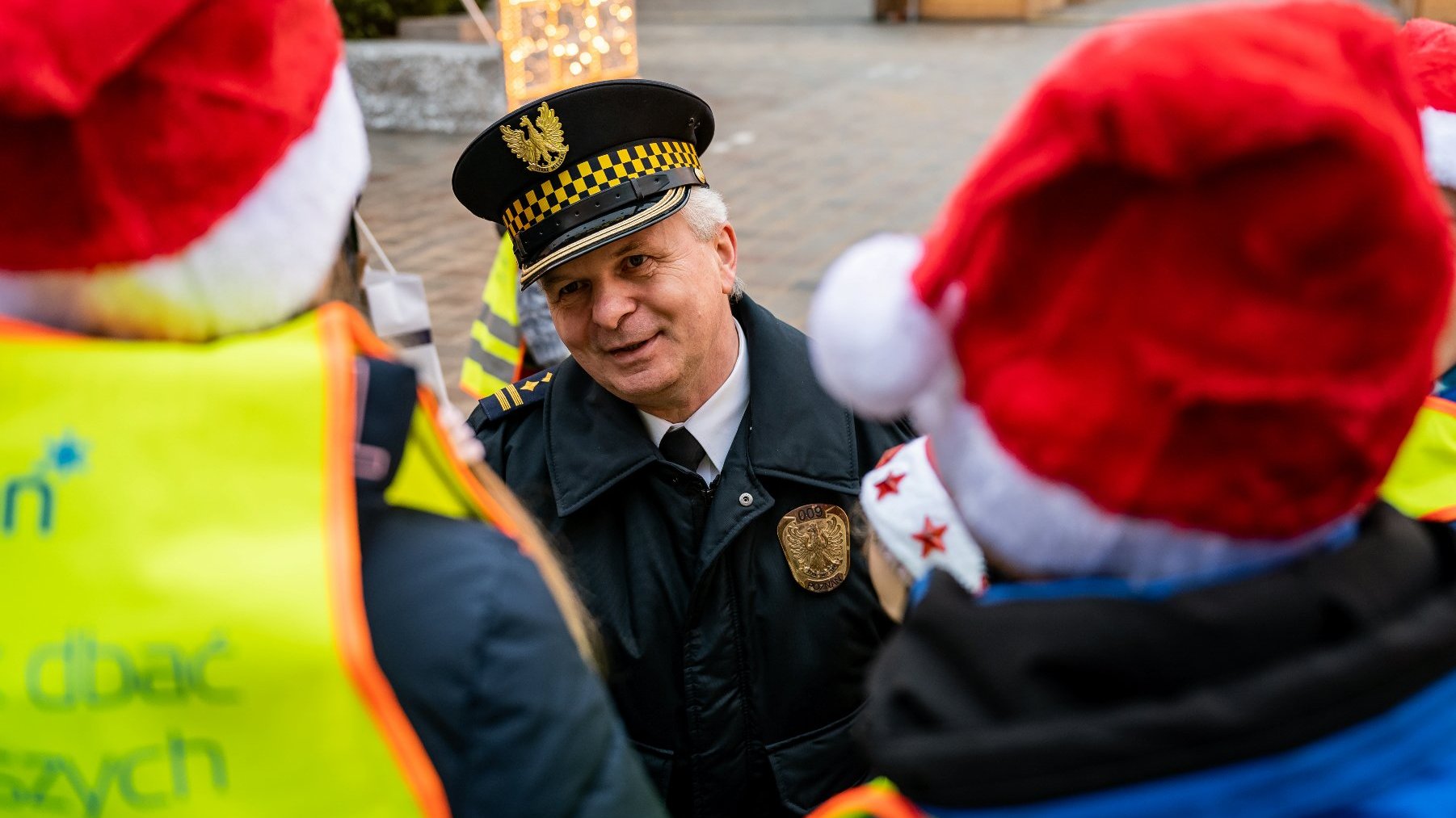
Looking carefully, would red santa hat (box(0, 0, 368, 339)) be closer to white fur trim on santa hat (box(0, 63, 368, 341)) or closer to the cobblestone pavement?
white fur trim on santa hat (box(0, 63, 368, 341))

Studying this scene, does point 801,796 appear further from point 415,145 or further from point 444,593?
point 415,145

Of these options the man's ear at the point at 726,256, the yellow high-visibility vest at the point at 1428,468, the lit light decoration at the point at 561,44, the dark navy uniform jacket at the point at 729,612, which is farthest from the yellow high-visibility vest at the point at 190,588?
the lit light decoration at the point at 561,44

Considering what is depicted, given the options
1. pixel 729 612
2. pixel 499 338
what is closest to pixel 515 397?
pixel 729 612

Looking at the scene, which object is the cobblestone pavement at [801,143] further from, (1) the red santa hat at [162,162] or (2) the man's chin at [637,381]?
(1) the red santa hat at [162,162]

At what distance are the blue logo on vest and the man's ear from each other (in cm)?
140

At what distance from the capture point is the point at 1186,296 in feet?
2.60

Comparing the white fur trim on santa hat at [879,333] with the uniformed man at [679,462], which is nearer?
the white fur trim on santa hat at [879,333]

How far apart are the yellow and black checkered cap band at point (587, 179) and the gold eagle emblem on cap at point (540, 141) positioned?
0.03 m

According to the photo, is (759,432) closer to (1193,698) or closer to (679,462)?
(679,462)

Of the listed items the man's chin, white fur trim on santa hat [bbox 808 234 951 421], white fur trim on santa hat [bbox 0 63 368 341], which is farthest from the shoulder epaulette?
white fur trim on santa hat [bbox 808 234 951 421]

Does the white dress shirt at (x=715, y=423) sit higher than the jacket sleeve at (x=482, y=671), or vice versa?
the jacket sleeve at (x=482, y=671)

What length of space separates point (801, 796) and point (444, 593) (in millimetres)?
1046

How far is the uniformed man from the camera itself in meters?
1.85

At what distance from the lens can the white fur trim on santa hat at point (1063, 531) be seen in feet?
2.82
